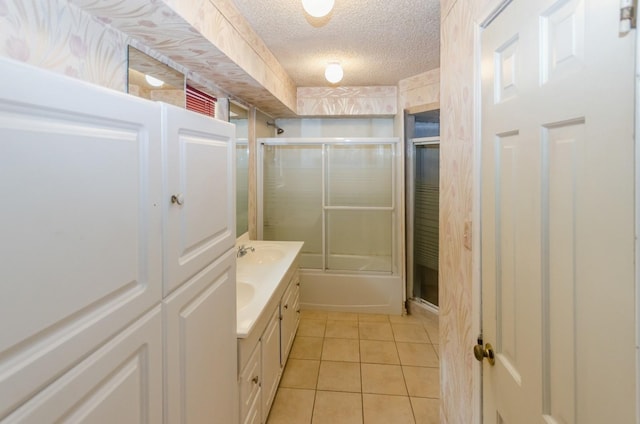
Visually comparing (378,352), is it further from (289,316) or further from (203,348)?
(203,348)

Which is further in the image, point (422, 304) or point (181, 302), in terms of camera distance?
point (422, 304)

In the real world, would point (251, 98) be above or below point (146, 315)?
above

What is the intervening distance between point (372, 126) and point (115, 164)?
3.60 m

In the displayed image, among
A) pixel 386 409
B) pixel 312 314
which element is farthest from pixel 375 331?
pixel 386 409

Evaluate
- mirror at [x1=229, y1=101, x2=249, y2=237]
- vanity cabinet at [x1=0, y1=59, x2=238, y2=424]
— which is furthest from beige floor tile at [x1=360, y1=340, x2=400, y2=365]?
vanity cabinet at [x1=0, y1=59, x2=238, y2=424]

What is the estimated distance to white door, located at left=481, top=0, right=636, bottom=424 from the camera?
0.60 m

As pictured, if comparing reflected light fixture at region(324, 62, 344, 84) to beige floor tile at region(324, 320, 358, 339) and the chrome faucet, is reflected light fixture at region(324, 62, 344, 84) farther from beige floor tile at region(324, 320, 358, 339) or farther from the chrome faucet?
beige floor tile at region(324, 320, 358, 339)

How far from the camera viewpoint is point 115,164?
27.1 inches

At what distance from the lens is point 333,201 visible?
3.88 m

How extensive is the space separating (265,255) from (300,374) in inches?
39.1

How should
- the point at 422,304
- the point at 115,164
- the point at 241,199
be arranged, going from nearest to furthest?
the point at 115,164
the point at 241,199
the point at 422,304

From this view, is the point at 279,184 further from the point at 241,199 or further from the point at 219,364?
the point at 219,364

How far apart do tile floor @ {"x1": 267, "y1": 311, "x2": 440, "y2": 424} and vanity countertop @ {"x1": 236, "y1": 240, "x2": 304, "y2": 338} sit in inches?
26.4

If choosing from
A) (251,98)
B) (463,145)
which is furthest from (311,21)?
(463,145)
